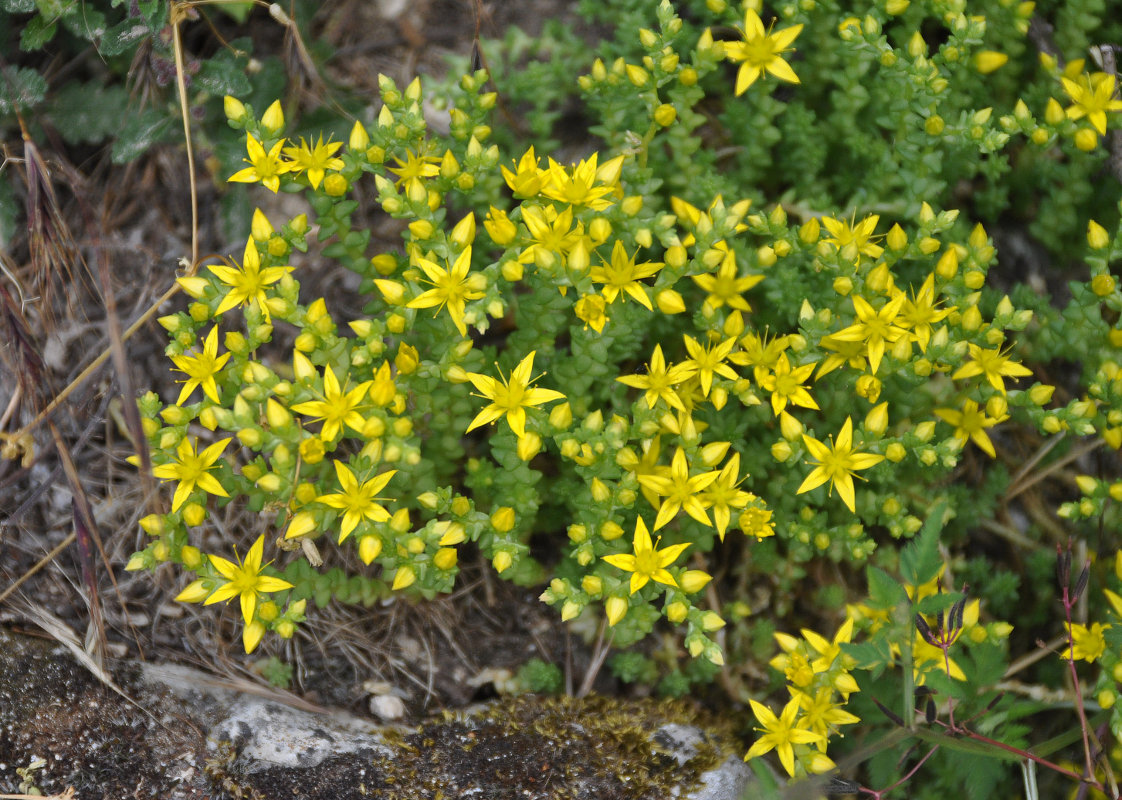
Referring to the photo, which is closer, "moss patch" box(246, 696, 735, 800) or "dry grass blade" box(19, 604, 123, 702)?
"moss patch" box(246, 696, 735, 800)

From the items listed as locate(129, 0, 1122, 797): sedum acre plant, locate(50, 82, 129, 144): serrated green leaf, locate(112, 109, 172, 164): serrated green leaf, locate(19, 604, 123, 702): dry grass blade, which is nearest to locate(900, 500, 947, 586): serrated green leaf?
locate(129, 0, 1122, 797): sedum acre plant

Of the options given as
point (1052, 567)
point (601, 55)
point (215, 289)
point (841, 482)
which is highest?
point (601, 55)

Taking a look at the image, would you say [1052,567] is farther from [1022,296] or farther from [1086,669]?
[1022,296]

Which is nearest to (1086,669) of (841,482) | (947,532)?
(947,532)

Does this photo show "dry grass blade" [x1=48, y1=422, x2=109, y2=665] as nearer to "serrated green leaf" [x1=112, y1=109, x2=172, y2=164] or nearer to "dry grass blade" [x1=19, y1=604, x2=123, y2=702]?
"dry grass blade" [x1=19, y1=604, x2=123, y2=702]

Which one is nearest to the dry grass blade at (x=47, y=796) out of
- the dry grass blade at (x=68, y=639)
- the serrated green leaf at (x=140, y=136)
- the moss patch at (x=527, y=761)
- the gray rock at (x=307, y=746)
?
the gray rock at (x=307, y=746)

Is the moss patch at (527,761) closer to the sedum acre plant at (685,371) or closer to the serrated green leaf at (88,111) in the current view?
the sedum acre plant at (685,371)
